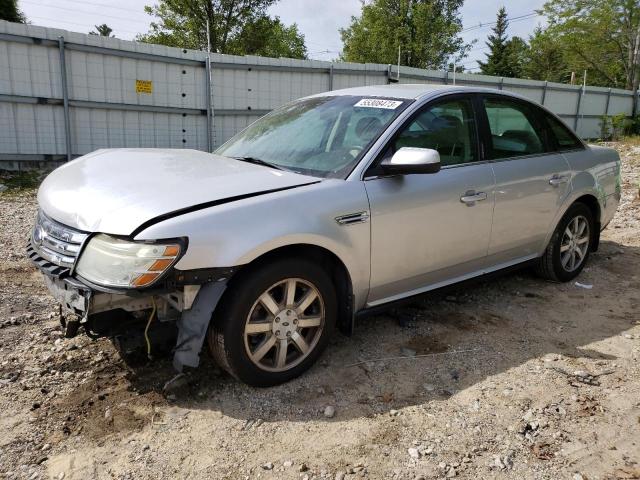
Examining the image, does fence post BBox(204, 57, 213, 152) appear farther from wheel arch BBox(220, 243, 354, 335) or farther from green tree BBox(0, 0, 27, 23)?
green tree BBox(0, 0, 27, 23)

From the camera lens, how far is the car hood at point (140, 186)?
257cm

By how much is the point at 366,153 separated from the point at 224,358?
145 cm

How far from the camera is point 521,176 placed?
Result: 402cm

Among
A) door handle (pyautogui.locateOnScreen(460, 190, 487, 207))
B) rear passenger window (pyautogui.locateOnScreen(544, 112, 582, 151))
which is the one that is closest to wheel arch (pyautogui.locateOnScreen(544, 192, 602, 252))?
rear passenger window (pyautogui.locateOnScreen(544, 112, 582, 151))

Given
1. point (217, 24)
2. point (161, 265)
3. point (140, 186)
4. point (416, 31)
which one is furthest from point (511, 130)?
point (416, 31)

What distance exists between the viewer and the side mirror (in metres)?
3.06

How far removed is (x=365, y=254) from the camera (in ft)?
10.3

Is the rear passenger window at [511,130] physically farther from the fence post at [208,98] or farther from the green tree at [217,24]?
the green tree at [217,24]

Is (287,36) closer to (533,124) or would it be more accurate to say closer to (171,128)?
(171,128)

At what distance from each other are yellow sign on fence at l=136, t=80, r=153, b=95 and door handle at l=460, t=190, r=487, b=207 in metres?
8.34

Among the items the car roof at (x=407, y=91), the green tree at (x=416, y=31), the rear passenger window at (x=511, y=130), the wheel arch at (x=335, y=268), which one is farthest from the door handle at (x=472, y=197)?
the green tree at (x=416, y=31)

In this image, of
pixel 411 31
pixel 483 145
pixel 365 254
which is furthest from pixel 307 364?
pixel 411 31

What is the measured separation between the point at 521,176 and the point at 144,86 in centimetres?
831

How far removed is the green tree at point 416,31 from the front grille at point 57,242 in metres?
27.8
